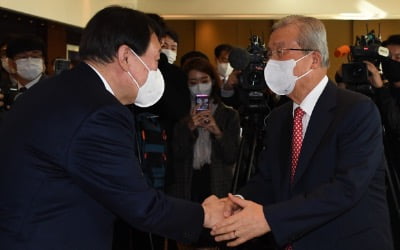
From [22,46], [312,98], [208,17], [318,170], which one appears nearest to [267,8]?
[208,17]

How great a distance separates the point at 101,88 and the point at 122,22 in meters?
0.21

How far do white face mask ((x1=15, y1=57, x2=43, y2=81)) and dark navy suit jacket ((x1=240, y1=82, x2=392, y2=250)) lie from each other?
6.41ft

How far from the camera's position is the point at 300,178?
173 centimetres

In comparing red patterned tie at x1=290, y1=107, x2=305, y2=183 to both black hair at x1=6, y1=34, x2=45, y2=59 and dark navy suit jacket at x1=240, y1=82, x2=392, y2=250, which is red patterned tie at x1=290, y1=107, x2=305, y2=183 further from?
black hair at x1=6, y1=34, x2=45, y2=59

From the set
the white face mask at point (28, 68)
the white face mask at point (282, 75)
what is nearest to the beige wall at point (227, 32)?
the white face mask at point (28, 68)

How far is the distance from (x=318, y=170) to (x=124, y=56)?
0.70m

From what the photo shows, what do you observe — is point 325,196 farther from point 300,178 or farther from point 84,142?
point 84,142

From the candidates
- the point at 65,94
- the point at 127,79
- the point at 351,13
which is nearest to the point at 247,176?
the point at 127,79

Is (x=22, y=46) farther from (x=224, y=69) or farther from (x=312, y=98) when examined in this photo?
(x=224, y=69)

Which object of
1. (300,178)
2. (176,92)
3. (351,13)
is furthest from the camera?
(351,13)

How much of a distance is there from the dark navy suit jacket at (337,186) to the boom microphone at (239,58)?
31.5 inches

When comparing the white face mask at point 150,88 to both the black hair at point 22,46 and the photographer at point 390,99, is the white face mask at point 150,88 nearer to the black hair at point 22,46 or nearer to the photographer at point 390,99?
the photographer at point 390,99

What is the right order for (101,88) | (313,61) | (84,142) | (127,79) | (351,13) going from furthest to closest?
(351,13) < (313,61) < (127,79) < (101,88) < (84,142)

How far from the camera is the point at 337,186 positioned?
162 cm
